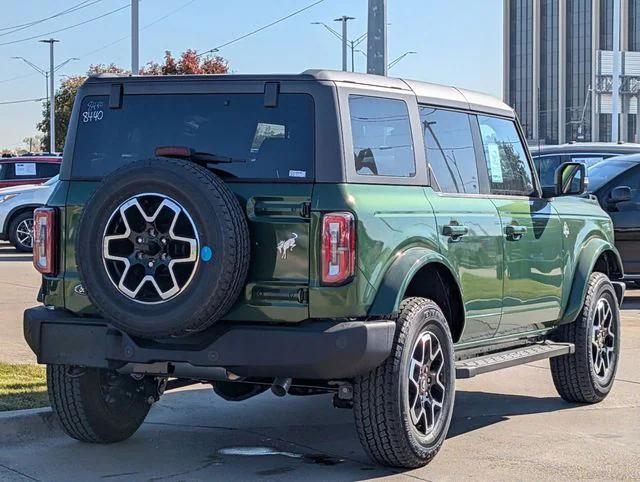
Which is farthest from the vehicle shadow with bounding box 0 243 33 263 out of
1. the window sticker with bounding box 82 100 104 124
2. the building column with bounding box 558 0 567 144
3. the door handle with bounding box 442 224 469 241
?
the building column with bounding box 558 0 567 144

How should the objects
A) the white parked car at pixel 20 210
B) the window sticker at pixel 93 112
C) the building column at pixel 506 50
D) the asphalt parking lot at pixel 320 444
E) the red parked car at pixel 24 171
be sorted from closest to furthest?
1. the asphalt parking lot at pixel 320 444
2. the window sticker at pixel 93 112
3. the white parked car at pixel 20 210
4. the red parked car at pixel 24 171
5. the building column at pixel 506 50

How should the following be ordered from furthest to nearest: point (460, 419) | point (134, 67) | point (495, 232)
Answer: point (134, 67), point (460, 419), point (495, 232)

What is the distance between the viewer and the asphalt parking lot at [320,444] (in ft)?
21.1

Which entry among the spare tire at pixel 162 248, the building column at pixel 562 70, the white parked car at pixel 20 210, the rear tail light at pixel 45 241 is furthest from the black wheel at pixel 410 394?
the building column at pixel 562 70

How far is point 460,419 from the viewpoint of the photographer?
7965mm

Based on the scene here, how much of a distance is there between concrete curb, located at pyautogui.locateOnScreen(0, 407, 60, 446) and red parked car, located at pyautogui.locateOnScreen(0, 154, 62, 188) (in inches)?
668

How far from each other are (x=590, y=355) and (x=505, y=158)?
1.54m

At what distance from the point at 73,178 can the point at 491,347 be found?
2807mm

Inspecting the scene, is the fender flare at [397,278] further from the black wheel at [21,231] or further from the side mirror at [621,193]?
the black wheel at [21,231]

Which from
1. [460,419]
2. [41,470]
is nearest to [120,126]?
[41,470]

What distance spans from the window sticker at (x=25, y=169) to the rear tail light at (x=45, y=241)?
58.0ft

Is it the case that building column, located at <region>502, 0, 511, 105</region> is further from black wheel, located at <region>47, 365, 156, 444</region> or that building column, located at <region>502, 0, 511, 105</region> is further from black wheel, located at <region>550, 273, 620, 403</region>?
black wheel, located at <region>47, 365, 156, 444</region>

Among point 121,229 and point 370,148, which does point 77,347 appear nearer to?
point 121,229

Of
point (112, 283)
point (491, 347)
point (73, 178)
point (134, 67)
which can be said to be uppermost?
point (134, 67)
